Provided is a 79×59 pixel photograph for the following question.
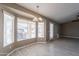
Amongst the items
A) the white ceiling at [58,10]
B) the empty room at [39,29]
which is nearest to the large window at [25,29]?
the empty room at [39,29]

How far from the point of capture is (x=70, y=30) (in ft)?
7.24

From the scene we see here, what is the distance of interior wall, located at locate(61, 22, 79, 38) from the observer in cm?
210

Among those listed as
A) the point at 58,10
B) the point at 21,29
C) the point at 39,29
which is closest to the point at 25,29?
the point at 21,29

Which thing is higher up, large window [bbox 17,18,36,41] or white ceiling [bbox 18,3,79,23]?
white ceiling [bbox 18,3,79,23]

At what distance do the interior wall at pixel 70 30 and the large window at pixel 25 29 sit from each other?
0.70m

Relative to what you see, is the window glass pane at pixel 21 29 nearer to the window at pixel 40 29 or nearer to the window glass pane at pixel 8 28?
the window glass pane at pixel 8 28

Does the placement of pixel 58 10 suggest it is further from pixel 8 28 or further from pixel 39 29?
pixel 8 28

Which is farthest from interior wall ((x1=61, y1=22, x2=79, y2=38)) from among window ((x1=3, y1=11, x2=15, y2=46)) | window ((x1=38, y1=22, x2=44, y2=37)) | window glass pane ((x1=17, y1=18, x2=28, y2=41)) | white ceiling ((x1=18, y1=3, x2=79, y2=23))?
window ((x1=3, y1=11, x2=15, y2=46))

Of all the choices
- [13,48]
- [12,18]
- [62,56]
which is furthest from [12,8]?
[62,56]

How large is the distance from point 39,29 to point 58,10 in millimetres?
608

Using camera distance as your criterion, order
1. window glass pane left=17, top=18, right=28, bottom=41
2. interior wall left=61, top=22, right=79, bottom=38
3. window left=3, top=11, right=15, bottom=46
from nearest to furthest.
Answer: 1. window left=3, top=11, right=15, bottom=46
2. window glass pane left=17, top=18, right=28, bottom=41
3. interior wall left=61, top=22, right=79, bottom=38

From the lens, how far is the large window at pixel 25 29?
6.43 feet

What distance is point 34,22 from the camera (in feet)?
6.81

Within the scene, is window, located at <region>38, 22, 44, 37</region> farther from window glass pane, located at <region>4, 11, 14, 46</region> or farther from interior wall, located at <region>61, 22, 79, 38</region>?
window glass pane, located at <region>4, 11, 14, 46</region>
